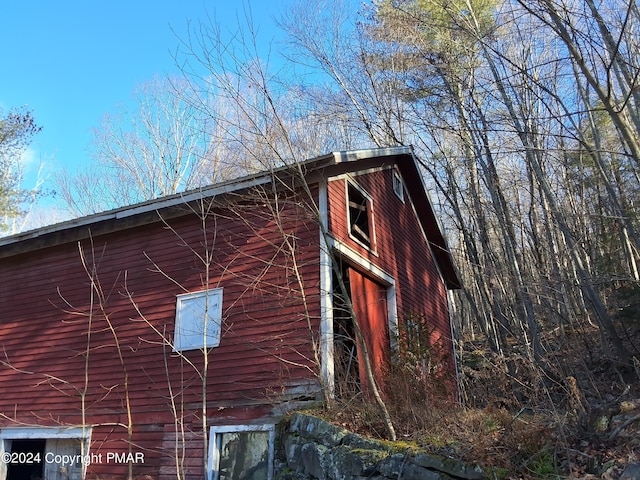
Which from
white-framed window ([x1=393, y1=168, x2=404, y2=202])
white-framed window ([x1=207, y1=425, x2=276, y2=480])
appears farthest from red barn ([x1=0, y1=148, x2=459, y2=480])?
white-framed window ([x1=393, y1=168, x2=404, y2=202])

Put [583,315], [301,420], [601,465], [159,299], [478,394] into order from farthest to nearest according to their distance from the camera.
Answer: [583,315] < [159,299] < [478,394] < [301,420] < [601,465]

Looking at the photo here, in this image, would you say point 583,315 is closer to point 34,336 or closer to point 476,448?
point 476,448

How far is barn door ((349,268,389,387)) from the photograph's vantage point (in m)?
9.54

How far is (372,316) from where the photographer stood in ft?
33.0

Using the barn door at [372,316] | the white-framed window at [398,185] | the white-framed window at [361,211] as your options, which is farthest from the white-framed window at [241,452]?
the white-framed window at [398,185]

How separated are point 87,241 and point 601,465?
396 inches

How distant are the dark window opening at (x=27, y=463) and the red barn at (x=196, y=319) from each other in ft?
0.10

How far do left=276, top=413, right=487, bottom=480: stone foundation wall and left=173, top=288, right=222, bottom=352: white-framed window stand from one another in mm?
2290

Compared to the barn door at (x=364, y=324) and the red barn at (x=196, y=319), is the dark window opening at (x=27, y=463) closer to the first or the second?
the red barn at (x=196, y=319)

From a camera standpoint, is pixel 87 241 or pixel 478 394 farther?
pixel 87 241

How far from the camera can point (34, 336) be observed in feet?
34.9

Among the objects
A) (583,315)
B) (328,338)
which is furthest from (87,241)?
(583,315)

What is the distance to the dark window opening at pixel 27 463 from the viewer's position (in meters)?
10.2

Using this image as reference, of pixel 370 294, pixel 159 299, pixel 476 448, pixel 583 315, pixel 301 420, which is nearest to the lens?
pixel 476 448
